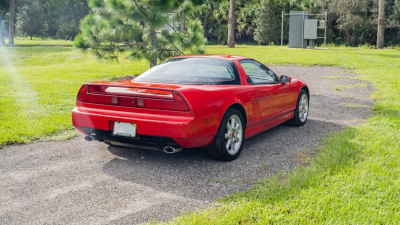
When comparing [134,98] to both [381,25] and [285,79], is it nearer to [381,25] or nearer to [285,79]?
[285,79]

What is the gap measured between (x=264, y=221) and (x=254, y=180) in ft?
3.37

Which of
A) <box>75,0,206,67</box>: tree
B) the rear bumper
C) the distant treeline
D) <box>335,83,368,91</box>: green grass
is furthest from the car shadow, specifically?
the distant treeline

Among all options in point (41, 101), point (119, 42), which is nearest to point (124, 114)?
point (41, 101)

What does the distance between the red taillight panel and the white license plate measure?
0.73 ft

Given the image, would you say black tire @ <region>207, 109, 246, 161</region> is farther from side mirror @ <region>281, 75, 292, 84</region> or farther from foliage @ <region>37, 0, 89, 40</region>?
foliage @ <region>37, 0, 89, 40</region>

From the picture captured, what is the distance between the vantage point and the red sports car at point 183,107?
4.27 m

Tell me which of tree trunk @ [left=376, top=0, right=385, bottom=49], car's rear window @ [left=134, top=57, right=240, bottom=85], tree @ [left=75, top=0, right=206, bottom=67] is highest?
tree trunk @ [left=376, top=0, right=385, bottom=49]

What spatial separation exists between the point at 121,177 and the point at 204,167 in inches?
36.5

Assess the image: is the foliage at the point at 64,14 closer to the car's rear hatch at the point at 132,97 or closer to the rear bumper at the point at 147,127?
the car's rear hatch at the point at 132,97

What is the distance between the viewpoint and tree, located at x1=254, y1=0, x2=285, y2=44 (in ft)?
146

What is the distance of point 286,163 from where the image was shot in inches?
185

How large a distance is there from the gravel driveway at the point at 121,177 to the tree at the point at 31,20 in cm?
5403

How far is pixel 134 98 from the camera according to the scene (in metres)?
4.45

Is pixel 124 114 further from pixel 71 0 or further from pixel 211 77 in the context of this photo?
pixel 71 0
